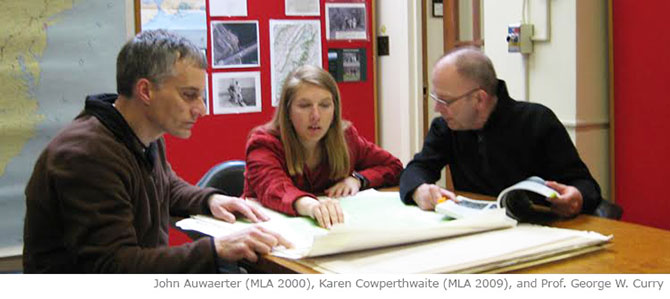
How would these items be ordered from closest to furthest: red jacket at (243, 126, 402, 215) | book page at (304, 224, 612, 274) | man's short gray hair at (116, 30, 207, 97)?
book page at (304, 224, 612, 274)
man's short gray hair at (116, 30, 207, 97)
red jacket at (243, 126, 402, 215)

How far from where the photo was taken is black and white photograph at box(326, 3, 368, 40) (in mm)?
4266

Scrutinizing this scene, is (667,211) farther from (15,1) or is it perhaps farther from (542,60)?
(15,1)

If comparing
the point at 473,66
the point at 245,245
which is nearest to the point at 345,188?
the point at 473,66

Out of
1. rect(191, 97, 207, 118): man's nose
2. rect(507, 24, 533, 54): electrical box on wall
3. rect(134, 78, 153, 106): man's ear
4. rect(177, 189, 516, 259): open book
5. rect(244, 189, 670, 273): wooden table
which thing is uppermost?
rect(507, 24, 533, 54): electrical box on wall

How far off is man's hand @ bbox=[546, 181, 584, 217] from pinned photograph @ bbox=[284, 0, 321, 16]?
8.62 ft

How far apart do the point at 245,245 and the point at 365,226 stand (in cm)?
31

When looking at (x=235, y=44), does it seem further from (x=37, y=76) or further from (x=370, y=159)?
(x=370, y=159)

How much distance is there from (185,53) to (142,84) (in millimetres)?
126

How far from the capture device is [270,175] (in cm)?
217

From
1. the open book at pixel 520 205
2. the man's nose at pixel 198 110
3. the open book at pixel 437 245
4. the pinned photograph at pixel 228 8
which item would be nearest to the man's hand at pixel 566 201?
the open book at pixel 520 205

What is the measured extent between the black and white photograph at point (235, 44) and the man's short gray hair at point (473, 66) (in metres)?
1.97

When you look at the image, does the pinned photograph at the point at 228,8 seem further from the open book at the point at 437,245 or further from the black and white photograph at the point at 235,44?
the open book at the point at 437,245

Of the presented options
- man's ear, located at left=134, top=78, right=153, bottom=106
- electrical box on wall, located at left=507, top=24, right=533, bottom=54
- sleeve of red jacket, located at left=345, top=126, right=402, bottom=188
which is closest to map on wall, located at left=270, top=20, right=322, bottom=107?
electrical box on wall, located at left=507, top=24, right=533, bottom=54

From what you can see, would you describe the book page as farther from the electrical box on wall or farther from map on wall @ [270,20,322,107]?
map on wall @ [270,20,322,107]
